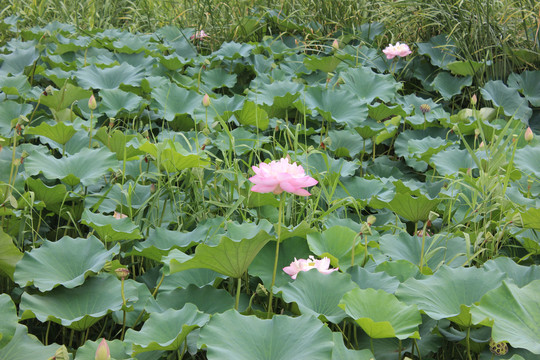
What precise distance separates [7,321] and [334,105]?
1574 mm

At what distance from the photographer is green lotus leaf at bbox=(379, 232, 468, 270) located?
4.77 feet

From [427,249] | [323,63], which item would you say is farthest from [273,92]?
[427,249]

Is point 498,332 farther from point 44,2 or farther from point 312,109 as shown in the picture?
point 44,2

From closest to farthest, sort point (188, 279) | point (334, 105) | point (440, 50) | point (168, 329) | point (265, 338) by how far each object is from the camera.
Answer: point (265, 338), point (168, 329), point (188, 279), point (334, 105), point (440, 50)

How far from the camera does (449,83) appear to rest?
9.05 feet

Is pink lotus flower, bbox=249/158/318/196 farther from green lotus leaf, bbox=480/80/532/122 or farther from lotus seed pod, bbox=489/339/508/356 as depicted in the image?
green lotus leaf, bbox=480/80/532/122

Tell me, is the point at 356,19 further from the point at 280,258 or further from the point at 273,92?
the point at 280,258

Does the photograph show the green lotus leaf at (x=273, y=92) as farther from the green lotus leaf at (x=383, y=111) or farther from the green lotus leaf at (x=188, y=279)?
the green lotus leaf at (x=188, y=279)

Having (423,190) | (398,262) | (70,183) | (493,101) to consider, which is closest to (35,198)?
(70,183)

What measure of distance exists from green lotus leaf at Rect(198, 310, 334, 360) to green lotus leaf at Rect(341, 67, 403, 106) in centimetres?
157

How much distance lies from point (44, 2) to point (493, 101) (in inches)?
130

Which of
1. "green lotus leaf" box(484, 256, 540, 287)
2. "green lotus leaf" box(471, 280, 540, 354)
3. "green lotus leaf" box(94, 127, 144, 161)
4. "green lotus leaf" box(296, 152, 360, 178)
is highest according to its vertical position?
"green lotus leaf" box(471, 280, 540, 354)

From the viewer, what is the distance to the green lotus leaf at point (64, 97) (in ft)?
7.18

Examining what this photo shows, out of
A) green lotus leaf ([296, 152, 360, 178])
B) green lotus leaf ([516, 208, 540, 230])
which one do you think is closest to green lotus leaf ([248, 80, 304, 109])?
green lotus leaf ([296, 152, 360, 178])
